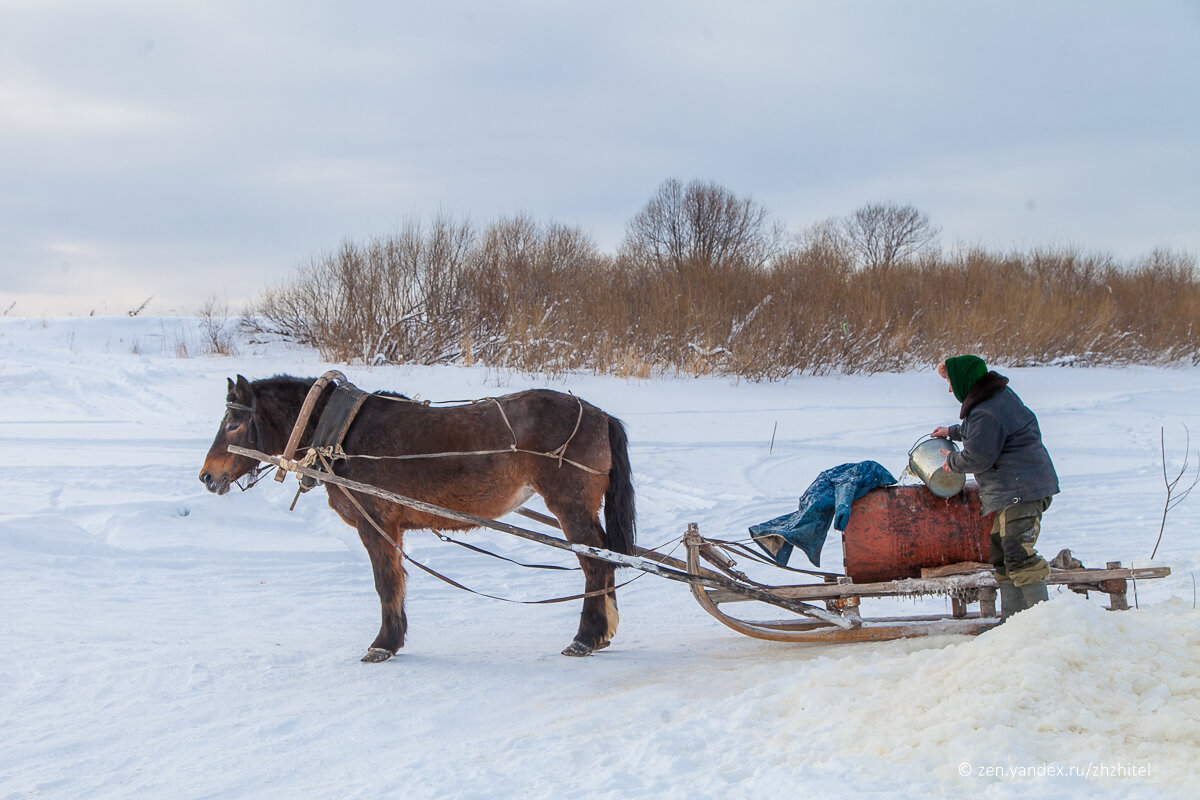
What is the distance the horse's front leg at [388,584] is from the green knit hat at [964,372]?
3.14 m

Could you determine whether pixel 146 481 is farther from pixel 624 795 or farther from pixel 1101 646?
pixel 1101 646

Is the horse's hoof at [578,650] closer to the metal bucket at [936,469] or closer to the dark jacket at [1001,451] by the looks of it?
the metal bucket at [936,469]

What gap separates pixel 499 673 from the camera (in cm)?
471

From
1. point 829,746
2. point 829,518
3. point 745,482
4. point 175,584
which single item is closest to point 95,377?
point 175,584

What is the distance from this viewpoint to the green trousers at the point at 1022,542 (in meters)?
4.20

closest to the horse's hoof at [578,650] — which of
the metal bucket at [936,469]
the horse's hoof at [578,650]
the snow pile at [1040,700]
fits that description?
the horse's hoof at [578,650]

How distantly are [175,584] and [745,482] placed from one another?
5.84 meters

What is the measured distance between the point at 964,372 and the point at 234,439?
13.2ft

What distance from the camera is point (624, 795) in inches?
119

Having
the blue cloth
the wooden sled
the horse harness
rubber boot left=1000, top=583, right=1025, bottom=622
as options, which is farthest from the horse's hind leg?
rubber boot left=1000, top=583, right=1025, bottom=622

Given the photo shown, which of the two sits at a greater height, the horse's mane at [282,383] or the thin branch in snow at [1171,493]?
the horse's mane at [282,383]

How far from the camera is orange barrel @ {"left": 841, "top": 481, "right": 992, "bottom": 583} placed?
14.9 ft

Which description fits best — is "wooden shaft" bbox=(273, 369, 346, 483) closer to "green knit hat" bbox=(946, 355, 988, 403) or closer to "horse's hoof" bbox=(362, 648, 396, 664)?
"horse's hoof" bbox=(362, 648, 396, 664)

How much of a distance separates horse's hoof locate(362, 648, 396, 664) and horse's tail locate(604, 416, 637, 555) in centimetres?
138
